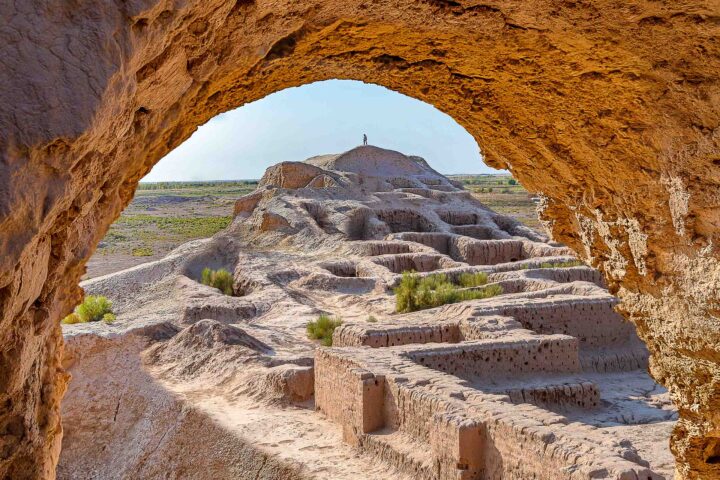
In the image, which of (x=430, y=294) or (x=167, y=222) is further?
(x=167, y=222)

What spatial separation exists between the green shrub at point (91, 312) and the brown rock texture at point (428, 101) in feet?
37.4

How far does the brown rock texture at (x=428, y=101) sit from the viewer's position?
1989mm

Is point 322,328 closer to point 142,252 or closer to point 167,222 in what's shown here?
point 142,252

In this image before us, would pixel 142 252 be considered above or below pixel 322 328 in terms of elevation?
below

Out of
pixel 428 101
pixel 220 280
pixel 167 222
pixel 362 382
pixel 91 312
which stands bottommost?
pixel 167 222

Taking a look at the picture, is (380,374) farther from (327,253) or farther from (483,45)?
(327,253)

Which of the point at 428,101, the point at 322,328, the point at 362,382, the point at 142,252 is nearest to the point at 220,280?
the point at 322,328

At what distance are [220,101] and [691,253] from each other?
229 cm

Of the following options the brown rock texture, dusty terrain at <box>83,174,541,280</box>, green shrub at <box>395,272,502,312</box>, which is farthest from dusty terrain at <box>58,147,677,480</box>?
dusty terrain at <box>83,174,541,280</box>

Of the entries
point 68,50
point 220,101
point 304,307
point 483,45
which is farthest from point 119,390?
point 68,50

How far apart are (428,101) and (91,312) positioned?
12038 mm

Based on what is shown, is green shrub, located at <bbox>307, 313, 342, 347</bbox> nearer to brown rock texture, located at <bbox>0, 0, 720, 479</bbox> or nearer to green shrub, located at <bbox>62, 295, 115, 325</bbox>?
green shrub, located at <bbox>62, 295, 115, 325</bbox>

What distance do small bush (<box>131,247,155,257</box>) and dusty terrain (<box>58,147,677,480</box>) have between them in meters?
15.9

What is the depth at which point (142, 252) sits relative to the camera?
35.2 m
